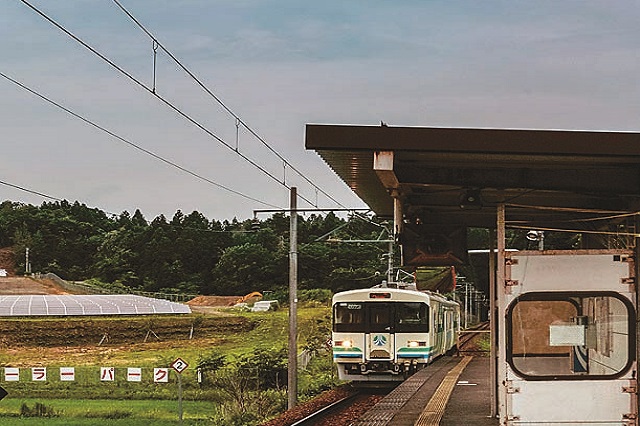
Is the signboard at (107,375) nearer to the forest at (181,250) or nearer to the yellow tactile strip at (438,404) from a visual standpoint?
the forest at (181,250)

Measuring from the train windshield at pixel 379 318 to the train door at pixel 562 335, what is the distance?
16687mm

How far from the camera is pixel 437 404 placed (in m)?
13.4

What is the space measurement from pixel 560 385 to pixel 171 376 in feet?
119

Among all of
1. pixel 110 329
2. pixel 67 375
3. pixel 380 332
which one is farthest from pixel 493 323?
pixel 110 329

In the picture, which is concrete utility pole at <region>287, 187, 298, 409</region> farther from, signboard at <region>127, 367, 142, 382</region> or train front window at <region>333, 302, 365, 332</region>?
signboard at <region>127, 367, 142, 382</region>

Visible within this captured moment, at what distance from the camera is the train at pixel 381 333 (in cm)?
2509

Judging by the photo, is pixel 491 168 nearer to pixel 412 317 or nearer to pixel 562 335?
pixel 562 335

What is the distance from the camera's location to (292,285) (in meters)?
27.5

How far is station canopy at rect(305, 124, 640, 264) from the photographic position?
307 inches

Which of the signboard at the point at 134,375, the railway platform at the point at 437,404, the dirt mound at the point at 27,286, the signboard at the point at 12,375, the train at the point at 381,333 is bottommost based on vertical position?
the signboard at the point at 12,375

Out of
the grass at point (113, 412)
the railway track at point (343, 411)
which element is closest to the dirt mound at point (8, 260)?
the grass at point (113, 412)

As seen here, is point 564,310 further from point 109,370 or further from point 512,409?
point 109,370

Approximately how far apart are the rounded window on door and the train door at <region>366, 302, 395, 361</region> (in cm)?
1657

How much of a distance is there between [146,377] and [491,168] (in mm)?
36830
